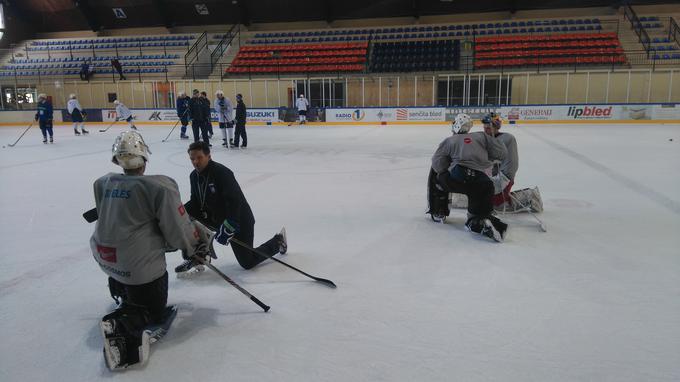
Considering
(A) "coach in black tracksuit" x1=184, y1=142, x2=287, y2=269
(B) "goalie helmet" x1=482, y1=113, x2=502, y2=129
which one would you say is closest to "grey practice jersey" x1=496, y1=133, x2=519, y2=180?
(B) "goalie helmet" x1=482, y1=113, x2=502, y2=129

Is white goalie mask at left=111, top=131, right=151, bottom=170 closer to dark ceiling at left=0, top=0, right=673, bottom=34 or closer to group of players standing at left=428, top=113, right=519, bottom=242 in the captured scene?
group of players standing at left=428, top=113, right=519, bottom=242

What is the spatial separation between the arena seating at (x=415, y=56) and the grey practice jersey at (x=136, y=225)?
26080 millimetres

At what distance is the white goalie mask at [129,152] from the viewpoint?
2645mm

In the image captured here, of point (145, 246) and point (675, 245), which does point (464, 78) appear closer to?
point (675, 245)

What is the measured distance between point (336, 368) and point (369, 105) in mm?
23330

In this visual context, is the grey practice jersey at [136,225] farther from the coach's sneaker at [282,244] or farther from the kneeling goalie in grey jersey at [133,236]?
the coach's sneaker at [282,244]

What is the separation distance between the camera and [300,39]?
1282 inches

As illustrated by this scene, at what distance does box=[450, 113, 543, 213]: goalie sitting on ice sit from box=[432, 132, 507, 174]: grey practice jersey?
33cm

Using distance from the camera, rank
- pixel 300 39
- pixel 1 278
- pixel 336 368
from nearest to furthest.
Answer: pixel 336 368
pixel 1 278
pixel 300 39

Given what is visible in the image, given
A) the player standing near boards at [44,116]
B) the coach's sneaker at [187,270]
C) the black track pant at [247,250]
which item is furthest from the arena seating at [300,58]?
the coach's sneaker at [187,270]

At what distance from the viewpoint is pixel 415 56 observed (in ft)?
94.3

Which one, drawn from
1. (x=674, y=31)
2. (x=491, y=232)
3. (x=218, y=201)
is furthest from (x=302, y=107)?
(x=674, y=31)

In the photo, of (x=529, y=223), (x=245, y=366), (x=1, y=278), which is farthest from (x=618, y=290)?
(x=1, y=278)

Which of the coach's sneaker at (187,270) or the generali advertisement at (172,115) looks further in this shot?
the generali advertisement at (172,115)
